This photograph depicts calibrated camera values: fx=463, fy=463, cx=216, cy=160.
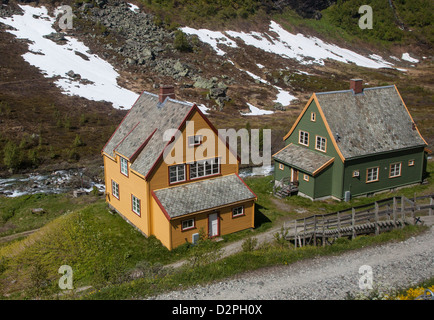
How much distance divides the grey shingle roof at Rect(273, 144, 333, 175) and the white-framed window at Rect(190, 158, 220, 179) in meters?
7.96

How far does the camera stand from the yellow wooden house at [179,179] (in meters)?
26.4

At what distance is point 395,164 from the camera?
35406 millimetres

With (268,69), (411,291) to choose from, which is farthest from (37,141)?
(268,69)

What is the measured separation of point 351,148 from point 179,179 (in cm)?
1339

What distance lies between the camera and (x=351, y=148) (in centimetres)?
3338

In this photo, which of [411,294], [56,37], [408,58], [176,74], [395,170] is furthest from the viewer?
[408,58]

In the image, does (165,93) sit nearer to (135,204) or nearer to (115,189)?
(115,189)

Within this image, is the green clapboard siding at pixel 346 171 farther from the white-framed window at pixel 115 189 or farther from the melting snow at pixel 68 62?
the melting snow at pixel 68 62

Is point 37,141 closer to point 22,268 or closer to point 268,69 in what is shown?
point 22,268

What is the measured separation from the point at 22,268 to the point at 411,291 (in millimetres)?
19568

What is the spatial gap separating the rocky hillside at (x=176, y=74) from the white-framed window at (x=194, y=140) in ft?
63.5

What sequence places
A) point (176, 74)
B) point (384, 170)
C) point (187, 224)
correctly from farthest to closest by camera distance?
point (176, 74) → point (384, 170) → point (187, 224)

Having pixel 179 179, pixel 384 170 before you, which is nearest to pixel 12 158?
pixel 179 179
